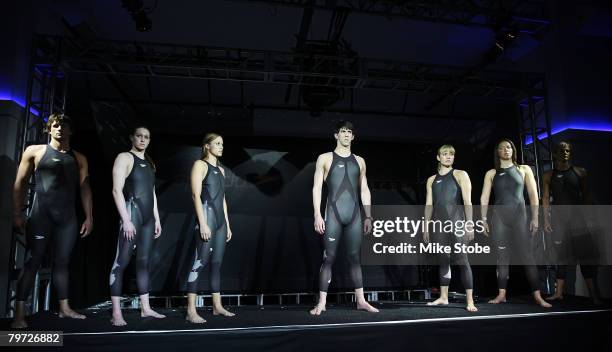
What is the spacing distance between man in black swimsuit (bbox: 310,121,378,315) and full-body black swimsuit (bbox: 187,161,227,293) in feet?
3.19

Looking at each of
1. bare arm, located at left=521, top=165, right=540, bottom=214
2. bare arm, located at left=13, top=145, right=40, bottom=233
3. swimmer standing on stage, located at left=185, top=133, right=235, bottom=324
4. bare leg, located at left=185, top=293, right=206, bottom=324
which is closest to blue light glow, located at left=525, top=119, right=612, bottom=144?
bare arm, located at left=521, top=165, right=540, bottom=214

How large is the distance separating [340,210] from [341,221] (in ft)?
0.37

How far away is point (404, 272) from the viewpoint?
8.88 meters

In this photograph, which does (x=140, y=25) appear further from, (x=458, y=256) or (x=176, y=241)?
(x=458, y=256)

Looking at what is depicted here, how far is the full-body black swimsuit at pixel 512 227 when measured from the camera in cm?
436

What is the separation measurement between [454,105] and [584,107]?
2.81 metres

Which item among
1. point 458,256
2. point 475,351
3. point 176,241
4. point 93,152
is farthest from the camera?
point 93,152

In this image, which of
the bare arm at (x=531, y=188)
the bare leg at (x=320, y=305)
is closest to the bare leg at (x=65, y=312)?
the bare leg at (x=320, y=305)

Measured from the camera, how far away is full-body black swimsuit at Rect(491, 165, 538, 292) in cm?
436

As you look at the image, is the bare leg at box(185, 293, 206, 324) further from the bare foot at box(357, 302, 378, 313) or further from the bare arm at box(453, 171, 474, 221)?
the bare arm at box(453, 171, 474, 221)

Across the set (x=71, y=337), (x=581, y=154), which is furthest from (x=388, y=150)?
(x=71, y=337)

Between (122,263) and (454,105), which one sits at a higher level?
(454,105)

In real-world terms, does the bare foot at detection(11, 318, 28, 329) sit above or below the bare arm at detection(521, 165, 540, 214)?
below

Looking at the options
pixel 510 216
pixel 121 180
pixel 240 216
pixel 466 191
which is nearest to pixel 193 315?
pixel 121 180
